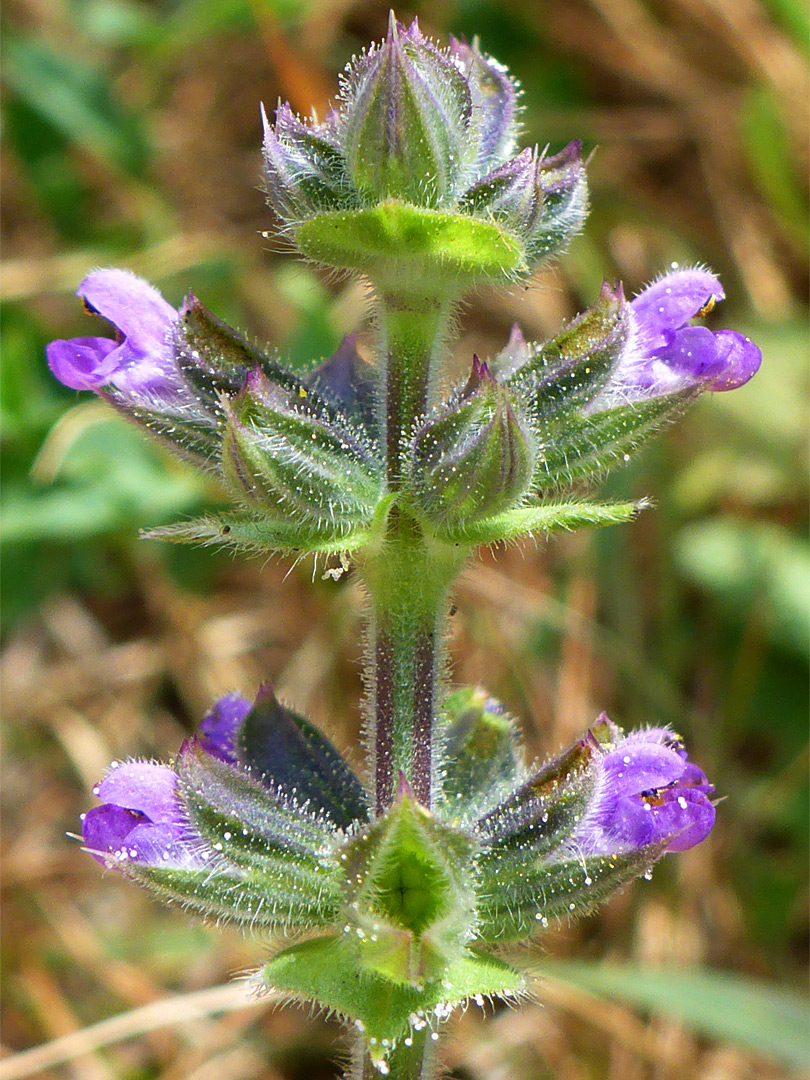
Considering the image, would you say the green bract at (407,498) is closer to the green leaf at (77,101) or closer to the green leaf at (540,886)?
the green leaf at (540,886)

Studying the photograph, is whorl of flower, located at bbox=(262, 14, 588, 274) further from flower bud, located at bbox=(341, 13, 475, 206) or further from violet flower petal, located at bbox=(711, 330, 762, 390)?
violet flower petal, located at bbox=(711, 330, 762, 390)

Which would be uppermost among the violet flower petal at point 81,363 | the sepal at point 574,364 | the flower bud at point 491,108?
the flower bud at point 491,108

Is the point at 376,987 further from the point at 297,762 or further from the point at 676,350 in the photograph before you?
the point at 676,350

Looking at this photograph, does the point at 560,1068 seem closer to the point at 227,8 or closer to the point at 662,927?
the point at 662,927

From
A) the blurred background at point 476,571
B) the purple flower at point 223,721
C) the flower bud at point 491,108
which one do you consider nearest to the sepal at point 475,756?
the purple flower at point 223,721

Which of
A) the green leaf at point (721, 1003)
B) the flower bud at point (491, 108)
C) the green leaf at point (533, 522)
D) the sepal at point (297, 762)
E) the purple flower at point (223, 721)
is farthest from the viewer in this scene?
the green leaf at point (721, 1003)

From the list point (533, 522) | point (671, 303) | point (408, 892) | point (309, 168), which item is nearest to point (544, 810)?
point (408, 892)

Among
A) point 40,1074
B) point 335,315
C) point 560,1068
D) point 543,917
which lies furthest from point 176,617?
point 543,917
